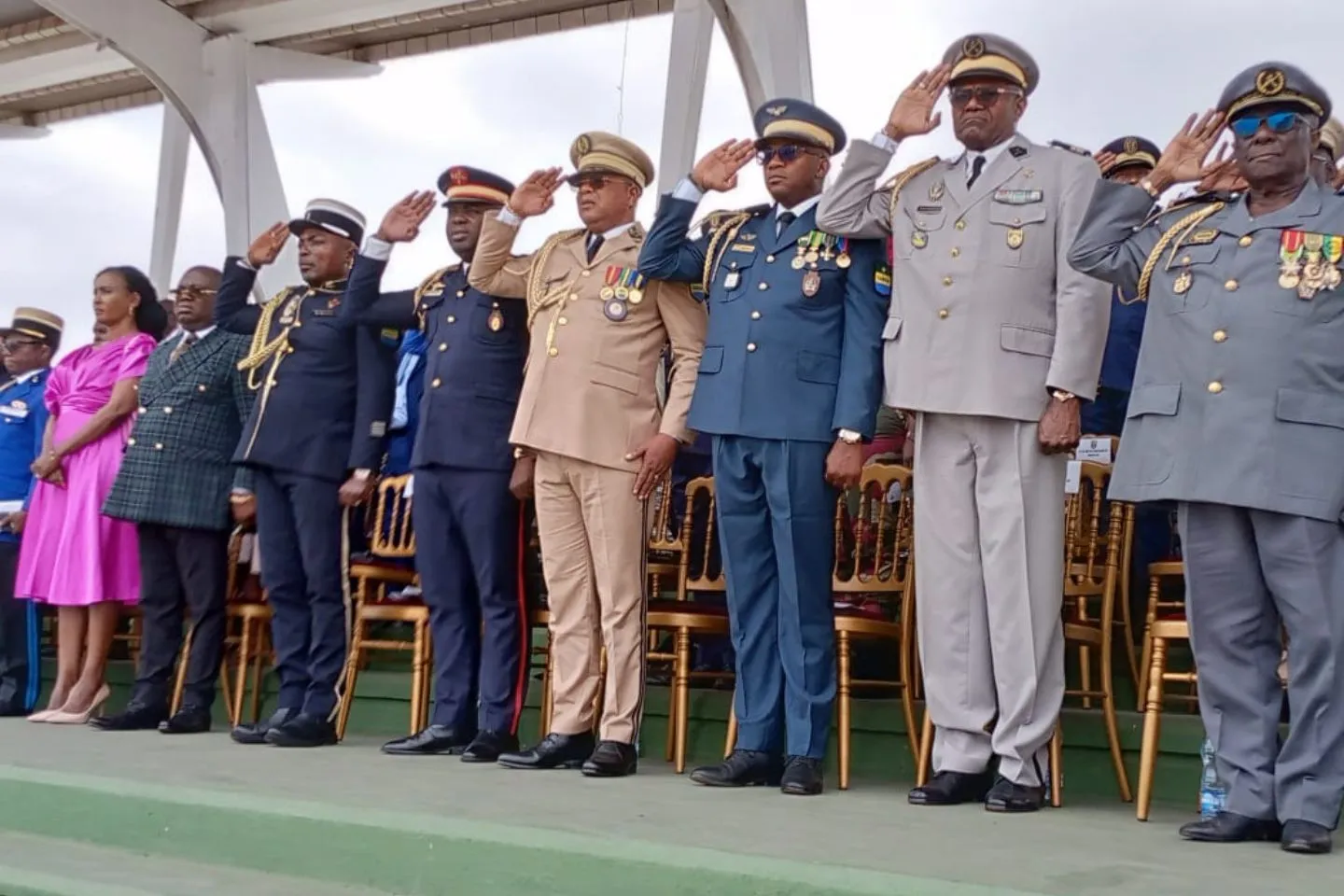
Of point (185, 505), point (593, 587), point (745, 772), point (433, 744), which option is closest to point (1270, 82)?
point (745, 772)

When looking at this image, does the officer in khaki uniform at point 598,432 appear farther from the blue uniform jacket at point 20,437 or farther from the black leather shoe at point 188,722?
the blue uniform jacket at point 20,437

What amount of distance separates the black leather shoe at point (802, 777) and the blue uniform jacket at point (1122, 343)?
1.36 m

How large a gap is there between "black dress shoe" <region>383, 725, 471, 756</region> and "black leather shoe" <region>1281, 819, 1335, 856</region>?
220 centimetres

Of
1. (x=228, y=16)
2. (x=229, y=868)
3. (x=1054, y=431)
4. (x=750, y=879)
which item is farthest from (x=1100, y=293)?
(x=228, y=16)

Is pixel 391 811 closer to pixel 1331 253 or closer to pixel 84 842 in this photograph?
pixel 84 842

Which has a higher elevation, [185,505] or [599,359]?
[599,359]

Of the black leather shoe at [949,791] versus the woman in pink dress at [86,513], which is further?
the woman in pink dress at [86,513]

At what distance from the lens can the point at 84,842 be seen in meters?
3.29

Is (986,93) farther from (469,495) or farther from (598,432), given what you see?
(469,495)

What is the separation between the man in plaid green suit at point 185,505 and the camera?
4848 millimetres

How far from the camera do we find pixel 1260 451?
284 cm

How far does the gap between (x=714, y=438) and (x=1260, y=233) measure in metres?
1.33

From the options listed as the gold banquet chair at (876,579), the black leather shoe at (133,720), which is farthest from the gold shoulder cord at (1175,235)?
the black leather shoe at (133,720)

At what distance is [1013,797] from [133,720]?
297 centimetres
